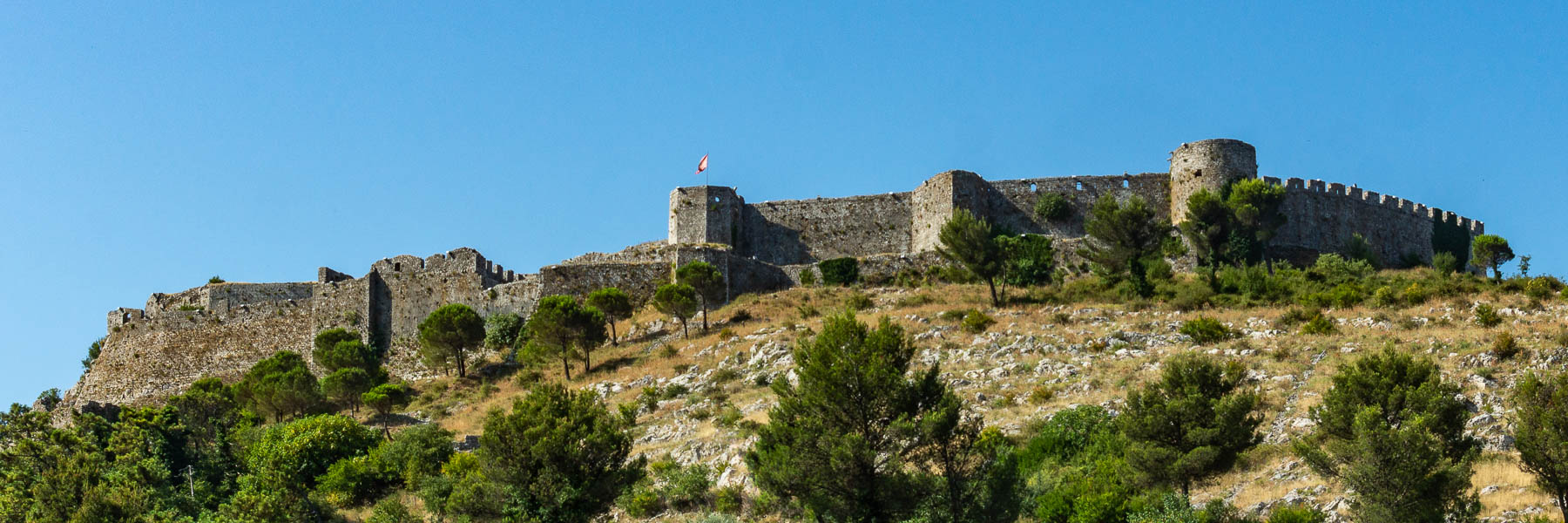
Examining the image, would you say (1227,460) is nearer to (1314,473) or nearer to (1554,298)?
(1314,473)

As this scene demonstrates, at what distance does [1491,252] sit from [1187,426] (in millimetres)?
29873

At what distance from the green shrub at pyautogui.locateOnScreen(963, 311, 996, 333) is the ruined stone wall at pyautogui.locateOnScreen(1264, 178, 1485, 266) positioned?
13.5 m

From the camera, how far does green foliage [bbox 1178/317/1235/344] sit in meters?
35.7

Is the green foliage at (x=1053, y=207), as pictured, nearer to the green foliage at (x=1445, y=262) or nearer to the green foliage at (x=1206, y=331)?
the green foliage at (x=1445, y=262)

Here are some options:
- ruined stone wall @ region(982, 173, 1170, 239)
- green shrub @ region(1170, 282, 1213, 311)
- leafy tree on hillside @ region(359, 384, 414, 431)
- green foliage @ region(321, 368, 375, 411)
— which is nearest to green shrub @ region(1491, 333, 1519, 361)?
green shrub @ region(1170, 282, 1213, 311)

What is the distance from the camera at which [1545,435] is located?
2180cm

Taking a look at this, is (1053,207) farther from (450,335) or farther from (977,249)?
(450,335)

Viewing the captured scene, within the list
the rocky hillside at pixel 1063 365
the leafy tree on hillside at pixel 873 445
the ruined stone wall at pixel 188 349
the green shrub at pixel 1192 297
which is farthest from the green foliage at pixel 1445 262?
the ruined stone wall at pixel 188 349

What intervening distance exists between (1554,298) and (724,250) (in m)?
26.3

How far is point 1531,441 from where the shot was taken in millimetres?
21953

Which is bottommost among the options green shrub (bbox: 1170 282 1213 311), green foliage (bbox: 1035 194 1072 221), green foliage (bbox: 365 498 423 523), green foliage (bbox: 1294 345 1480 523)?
green foliage (bbox: 365 498 423 523)

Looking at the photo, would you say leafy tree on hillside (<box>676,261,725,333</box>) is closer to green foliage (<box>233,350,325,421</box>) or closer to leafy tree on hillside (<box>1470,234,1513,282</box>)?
green foliage (<box>233,350,325,421</box>)

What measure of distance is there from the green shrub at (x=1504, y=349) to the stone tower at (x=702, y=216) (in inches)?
1196

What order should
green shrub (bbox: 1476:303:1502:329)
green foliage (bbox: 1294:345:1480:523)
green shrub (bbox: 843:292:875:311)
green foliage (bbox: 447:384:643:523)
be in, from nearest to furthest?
green foliage (bbox: 1294:345:1480:523), green foliage (bbox: 447:384:643:523), green shrub (bbox: 1476:303:1502:329), green shrub (bbox: 843:292:875:311)
